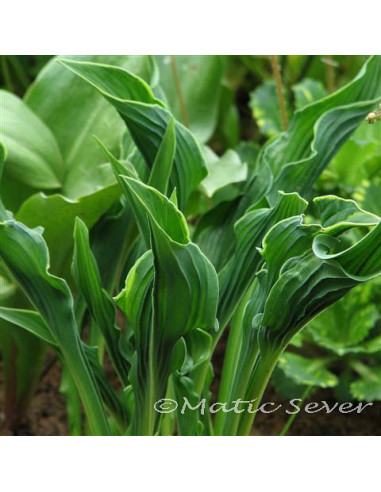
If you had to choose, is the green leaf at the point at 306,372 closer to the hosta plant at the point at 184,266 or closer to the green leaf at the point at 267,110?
the hosta plant at the point at 184,266

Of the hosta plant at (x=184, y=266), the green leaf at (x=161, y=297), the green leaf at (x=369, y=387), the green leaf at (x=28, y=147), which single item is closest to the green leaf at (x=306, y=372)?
the green leaf at (x=369, y=387)

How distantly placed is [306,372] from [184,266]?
50 cm

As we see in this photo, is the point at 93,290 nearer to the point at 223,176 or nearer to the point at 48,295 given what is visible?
the point at 48,295

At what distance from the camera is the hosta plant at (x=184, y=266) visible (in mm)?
704

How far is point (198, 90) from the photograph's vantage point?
1.34 m

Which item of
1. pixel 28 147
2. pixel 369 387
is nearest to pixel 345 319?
pixel 369 387

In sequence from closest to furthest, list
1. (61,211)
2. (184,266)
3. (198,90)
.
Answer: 1. (184,266)
2. (61,211)
3. (198,90)

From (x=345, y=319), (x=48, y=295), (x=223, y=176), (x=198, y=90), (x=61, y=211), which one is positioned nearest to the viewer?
(x=48, y=295)

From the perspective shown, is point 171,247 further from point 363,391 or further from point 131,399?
point 363,391

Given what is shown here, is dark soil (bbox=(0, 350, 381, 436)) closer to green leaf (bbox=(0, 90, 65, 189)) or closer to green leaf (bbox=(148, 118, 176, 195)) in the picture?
green leaf (bbox=(0, 90, 65, 189))

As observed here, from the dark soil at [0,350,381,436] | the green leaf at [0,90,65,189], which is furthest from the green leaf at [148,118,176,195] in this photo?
the dark soil at [0,350,381,436]

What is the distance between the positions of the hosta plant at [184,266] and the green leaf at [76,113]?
11 centimetres

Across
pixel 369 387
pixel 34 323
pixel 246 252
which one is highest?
pixel 246 252
